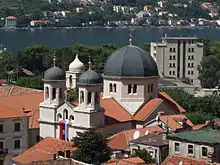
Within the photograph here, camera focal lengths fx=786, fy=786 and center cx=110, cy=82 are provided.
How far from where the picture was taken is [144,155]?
112ft

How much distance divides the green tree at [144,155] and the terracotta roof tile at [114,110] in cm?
635

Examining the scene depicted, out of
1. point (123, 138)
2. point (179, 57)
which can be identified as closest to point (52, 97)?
point (123, 138)

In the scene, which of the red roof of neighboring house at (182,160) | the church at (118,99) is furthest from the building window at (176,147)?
the church at (118,99)

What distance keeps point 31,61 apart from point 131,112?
50626 mm

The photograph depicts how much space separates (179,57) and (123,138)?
148 ft

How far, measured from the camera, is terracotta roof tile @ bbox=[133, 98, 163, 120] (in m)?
41.5

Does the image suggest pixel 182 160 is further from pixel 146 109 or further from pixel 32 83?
pixel 32 83

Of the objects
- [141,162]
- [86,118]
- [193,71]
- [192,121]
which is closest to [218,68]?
[193,71]

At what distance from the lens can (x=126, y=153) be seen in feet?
121

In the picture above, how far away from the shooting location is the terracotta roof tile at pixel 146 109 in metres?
41.5

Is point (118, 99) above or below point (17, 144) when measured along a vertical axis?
above

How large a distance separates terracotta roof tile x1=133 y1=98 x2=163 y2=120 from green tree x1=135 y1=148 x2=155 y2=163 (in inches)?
256

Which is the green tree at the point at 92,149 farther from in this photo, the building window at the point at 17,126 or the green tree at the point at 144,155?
the building window at the point at 17,126

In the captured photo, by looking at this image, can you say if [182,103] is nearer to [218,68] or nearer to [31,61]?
[218,68]
